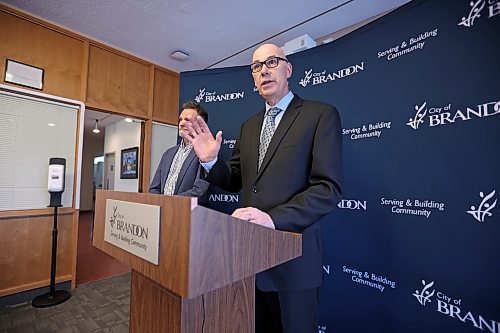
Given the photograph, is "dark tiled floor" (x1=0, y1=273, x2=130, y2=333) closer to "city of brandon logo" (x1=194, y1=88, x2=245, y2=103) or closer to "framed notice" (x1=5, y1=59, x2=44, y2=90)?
"city of brandon logo" (x1=194, y1=88, x2=245, y2=103)

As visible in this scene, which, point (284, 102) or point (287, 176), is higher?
point (284, 102)

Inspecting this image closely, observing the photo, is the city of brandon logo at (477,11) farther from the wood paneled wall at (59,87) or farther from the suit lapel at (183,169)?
the wood paneled wall at (59,87)

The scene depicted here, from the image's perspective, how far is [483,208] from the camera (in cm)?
126

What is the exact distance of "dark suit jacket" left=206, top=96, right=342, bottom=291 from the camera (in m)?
0.84

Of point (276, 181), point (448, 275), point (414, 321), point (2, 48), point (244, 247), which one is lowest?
point (414, 321)

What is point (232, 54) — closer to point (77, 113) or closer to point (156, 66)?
point (156, 66)

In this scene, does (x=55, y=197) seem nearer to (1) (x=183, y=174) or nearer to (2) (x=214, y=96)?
(1) (x=183, y=174)

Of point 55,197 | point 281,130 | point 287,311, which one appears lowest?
point 287,311

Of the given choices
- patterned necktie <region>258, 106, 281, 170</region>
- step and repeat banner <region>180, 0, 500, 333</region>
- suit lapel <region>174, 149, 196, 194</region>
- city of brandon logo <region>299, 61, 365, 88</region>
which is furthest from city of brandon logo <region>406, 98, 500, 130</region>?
suit lapel <region>174, 149, 196, 194</region>

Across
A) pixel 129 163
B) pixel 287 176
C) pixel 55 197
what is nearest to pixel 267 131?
pixel 287 176

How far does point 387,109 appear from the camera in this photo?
1729 mm

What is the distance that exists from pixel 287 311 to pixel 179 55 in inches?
146

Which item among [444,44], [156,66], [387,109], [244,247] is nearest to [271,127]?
[244,247]

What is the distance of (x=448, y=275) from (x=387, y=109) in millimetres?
1083
